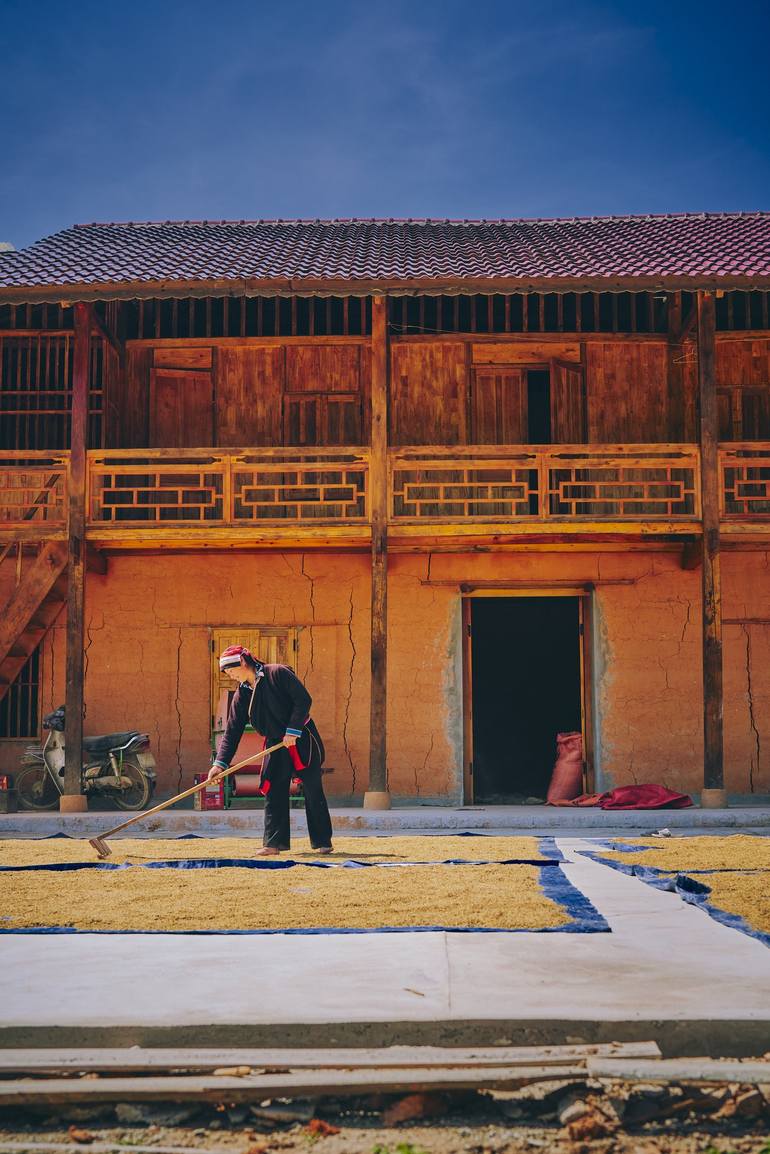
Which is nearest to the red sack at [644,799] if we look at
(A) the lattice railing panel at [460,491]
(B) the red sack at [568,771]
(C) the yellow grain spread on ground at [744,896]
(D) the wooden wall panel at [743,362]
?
(B) the red sack at [568,771]

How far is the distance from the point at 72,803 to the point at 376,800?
10.6ft

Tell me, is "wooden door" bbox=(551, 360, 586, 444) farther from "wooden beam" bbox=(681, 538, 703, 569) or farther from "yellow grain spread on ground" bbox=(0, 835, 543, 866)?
"yellow grain spread on ground" bbox=(0, 835, 543, 866)

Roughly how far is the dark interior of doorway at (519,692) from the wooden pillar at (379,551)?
4.00 meters

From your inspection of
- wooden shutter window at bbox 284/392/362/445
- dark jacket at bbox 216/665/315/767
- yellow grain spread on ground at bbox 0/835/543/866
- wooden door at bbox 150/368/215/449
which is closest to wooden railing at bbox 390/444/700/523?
wooden shutter window at bbox 284/392/362/445

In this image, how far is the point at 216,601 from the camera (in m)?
15.3

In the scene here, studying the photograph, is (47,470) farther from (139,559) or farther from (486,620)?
(486,620)

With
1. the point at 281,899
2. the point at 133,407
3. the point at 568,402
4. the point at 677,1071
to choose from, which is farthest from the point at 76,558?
the point at 677,1071

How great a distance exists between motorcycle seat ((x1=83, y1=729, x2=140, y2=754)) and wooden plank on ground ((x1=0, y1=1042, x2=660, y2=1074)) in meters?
10.1

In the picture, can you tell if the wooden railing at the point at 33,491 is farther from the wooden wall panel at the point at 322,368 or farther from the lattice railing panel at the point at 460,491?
the lattice railing panel at the point at 460,491

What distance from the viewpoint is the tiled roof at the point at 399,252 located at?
1339 cm

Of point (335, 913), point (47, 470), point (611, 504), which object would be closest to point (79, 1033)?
point (335, 913)

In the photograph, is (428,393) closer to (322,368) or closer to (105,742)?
(322,368)

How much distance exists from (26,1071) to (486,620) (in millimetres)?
14395

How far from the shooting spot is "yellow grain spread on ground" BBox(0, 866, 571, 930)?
5.88 metres
